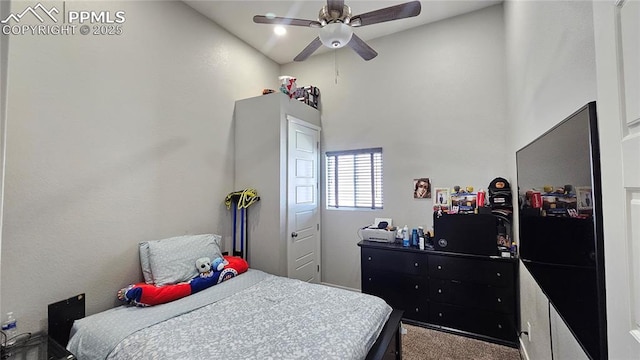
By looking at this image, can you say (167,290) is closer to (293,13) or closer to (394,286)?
(394,286)

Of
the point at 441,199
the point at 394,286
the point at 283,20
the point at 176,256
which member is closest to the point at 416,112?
the point at 441,199

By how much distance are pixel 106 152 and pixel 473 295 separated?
365 cm

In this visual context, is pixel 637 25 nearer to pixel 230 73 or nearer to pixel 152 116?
pixel 152 116

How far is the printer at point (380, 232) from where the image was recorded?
3.08 m

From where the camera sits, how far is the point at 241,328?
1602 millimetres

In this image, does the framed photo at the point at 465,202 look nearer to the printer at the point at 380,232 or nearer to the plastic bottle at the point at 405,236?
the plastic bottle at the point at 405,236

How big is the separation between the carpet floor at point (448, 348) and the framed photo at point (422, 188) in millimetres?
1496

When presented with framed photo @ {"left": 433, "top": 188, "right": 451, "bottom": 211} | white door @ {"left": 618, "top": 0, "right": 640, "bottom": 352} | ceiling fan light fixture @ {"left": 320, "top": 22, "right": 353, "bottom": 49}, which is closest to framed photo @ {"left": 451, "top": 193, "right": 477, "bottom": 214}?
framed photo @ {"left": 433, "top": 188, "right": 451, "bottom": 211}

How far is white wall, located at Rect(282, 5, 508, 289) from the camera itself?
2920mm

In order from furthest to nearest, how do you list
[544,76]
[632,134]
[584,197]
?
1. [544,76]
2. [584,197]
3. [632,134]

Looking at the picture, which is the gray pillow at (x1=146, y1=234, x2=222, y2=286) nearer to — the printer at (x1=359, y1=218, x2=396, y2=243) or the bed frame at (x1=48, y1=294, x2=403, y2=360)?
the bed frame at (x1=48, y1=294, x2=403, y2=360)

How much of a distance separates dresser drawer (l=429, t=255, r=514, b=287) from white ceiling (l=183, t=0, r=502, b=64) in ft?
9.31

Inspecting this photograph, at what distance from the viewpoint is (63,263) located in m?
1.87

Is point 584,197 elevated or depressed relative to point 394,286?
elevated
